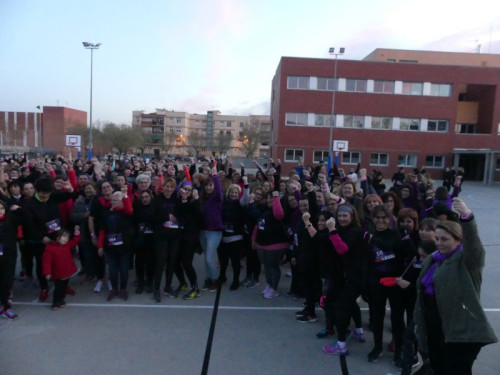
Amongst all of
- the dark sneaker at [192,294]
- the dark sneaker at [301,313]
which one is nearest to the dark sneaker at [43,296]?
the dark sneaker at [192,294]

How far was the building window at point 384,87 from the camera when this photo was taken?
33469 millimetres

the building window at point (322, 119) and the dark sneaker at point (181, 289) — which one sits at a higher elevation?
the building window at point (322, 119)

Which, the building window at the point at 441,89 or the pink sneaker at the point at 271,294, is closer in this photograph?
the pink sneaker at the point at 271,294

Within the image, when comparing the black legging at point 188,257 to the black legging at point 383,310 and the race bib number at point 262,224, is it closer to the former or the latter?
the race bib number at point 262,224

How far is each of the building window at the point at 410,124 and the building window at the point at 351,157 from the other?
15.3 ft

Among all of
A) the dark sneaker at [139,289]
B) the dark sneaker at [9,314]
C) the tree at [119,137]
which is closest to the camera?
the dark sneaker at [9,314]

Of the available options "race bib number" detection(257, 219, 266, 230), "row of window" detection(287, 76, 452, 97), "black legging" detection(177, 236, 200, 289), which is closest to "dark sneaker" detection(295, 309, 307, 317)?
"race bib number" detection(257, 219, 266, 230)

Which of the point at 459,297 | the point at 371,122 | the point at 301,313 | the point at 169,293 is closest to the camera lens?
the point at 459,297

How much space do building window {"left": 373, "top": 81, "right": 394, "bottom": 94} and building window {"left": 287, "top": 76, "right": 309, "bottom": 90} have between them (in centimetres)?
A: 632

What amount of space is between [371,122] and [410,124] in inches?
144

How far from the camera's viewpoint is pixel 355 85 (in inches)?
1320

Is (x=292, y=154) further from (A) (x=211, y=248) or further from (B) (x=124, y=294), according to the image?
(B) (x=124, y=294)

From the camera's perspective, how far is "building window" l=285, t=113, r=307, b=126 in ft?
112

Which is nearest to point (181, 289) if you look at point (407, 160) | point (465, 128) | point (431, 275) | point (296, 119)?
point (431, 275)
